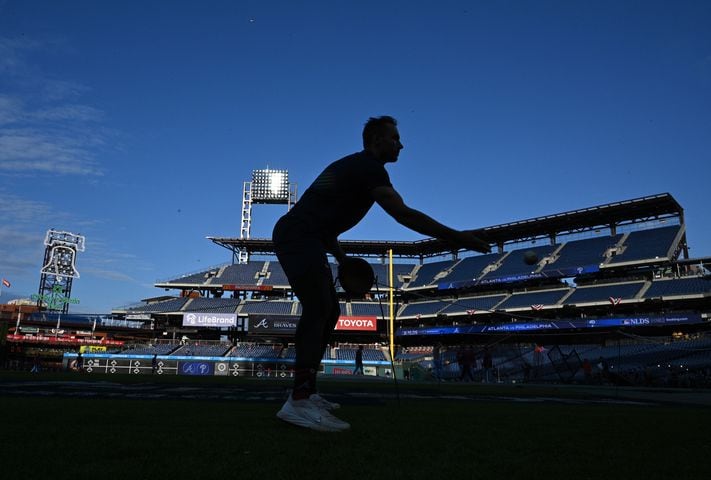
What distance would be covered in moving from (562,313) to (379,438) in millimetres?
37454

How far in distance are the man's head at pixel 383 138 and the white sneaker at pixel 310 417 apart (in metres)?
1.70

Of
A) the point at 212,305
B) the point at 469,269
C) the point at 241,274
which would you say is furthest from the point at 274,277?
the point at 469,269

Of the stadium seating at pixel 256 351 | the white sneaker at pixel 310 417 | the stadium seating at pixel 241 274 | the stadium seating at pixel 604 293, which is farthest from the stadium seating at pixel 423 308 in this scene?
the white sneaker at pixel 310 417

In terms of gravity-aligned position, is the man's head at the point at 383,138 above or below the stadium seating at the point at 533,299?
below

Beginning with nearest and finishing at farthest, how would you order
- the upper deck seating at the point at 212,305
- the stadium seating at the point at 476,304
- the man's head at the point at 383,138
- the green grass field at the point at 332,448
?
1. the green grass field at the point at 332,448
2. the man's head at the point at 383,138
3. the stadium seating at the point at 476,304
4. the upper deck seating at the point at 212,305

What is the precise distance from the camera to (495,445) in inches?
90.6

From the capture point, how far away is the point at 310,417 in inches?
107

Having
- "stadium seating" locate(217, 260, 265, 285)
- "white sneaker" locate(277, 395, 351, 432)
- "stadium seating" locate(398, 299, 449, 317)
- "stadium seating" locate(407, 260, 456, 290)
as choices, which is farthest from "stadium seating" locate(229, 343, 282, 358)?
"white sneaker" locate(277, 395, 351, 432)

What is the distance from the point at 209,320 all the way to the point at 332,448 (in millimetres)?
45419

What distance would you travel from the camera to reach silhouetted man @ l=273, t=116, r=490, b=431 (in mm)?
2873

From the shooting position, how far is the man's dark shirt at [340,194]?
10.1 ft

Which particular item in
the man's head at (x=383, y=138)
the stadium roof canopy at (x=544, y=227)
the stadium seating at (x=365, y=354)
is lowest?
the stadium seating at (x=365, y=354)

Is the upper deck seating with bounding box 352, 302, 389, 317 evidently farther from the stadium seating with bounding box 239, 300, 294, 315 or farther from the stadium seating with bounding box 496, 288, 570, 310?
the stadium seating with bounding box 496, 288, 570, 310

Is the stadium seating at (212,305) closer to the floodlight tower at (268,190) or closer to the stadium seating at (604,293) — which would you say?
the floodlight tower at (268,190)
